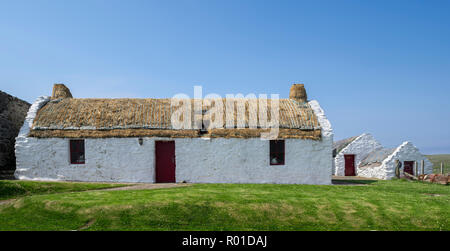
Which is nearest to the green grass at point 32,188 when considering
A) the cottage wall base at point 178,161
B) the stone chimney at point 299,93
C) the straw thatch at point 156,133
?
the cottage wall base at point 178,161

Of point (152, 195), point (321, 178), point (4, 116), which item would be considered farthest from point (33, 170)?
point (321, 178)

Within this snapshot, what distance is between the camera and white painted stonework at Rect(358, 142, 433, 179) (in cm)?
2469

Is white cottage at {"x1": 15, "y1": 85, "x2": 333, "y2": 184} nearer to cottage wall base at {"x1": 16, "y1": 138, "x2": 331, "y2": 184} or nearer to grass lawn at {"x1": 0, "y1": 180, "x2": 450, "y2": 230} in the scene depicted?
cottage wall base at {"x1": 16, "y1": 138, "x2": 331, "y2": 184}

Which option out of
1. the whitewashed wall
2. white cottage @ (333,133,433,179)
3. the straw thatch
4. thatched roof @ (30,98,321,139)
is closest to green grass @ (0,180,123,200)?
the straw thatch

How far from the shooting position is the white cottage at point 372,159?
82.2ft

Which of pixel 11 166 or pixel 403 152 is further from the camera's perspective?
pixel 403 152

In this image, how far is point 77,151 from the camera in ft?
53.6

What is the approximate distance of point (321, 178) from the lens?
17.0 metres

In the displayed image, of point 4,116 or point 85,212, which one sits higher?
point 4,116

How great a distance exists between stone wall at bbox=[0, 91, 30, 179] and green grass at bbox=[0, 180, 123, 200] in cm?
507

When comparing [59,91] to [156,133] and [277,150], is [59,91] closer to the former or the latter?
[156,133]

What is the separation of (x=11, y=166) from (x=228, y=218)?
50.7 feet

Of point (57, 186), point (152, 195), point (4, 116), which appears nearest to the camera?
point (152, 195)
